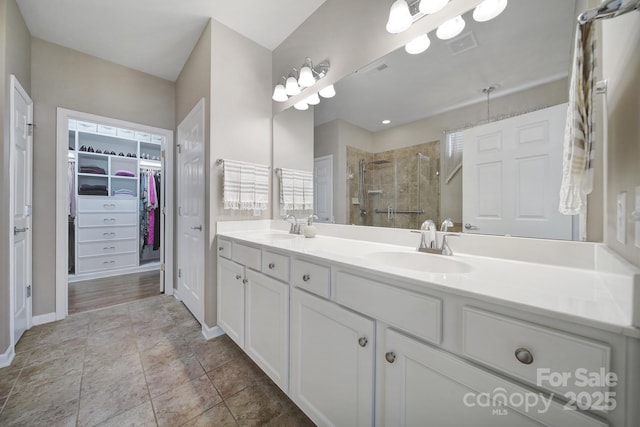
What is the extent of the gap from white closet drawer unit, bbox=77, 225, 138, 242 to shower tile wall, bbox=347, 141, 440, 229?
12.8 feet

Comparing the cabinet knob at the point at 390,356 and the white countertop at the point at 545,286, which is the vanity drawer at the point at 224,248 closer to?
the white countertop at the point at 545,286

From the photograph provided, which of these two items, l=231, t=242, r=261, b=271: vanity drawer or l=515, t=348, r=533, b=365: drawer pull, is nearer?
l=515, t=348, r=533, b=365: drawer pull

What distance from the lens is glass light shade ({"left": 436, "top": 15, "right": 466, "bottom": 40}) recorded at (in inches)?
44.8

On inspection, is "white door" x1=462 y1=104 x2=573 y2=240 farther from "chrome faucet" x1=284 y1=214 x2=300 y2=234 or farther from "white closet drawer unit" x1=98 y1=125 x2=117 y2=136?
"white closet drawer unit" x1=98 y1=125 x2=117 y2=136

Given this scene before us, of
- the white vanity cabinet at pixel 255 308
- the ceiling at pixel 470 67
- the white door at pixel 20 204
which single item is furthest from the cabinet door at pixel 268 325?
the white door at pixel 20 204

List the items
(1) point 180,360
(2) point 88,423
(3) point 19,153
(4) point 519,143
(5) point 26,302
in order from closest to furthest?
1. (4) point 519,143
2. (2) point 88,423
3. (1) point 180,360
4. (3) point 19,153
5. (5) point 26,302

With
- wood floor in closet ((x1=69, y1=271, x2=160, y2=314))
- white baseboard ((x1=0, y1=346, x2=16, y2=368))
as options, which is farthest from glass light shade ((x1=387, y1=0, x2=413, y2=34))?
wood floor in closet ((x1=69, y1=271, x2=160, y2=314))

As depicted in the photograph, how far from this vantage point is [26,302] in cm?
204

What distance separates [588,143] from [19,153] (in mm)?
3305

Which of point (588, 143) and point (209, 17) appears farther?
point (209, 17)

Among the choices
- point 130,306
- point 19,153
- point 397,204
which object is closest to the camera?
point 397,204

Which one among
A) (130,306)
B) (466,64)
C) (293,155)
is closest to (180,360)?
(130,306)

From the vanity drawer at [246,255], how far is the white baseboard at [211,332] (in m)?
0.72

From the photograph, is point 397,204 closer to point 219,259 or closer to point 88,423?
point 219,259
